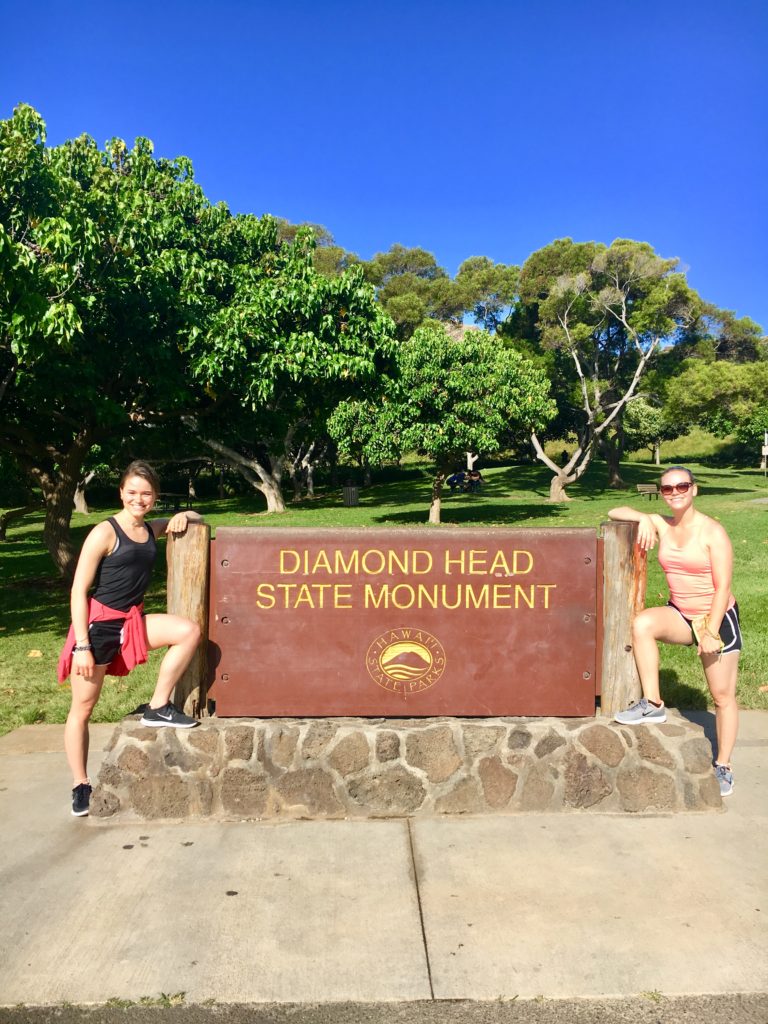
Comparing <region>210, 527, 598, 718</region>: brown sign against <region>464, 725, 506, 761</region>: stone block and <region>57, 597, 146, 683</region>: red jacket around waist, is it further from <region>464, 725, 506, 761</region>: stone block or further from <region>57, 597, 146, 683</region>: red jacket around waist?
<region>57, 597, 146, 683</region>: red jacket around waist

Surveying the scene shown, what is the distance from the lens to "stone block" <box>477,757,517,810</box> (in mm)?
4465

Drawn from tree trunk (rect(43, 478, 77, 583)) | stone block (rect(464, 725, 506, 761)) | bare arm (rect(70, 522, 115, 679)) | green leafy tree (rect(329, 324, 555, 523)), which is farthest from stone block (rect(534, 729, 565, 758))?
green leafy tree (rect(329, 324, 555, 523))

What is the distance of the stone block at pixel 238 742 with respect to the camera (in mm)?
4426

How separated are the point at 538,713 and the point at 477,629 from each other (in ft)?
2.01

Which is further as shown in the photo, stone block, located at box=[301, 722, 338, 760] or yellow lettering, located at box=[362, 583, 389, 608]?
yellow lettering, located at box=[362, 583, 389, 608]

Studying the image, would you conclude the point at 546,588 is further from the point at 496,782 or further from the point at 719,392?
the point at 719,392

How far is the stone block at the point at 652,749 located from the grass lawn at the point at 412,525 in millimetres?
1694

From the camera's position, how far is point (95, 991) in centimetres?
288

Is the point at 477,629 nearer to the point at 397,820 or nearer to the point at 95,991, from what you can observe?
the point at 397,820

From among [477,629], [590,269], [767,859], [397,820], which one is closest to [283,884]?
[397,820]

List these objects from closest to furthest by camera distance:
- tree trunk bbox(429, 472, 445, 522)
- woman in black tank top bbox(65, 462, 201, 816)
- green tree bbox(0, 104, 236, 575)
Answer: woman in black tank top bbox(65, 462, 201, 816), green tree bbox(0, 104, 236, 575), tree trunk bbox(429, 472, 445, 522)

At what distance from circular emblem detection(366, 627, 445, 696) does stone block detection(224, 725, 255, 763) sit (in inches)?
31.0

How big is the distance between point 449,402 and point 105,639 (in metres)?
20.7

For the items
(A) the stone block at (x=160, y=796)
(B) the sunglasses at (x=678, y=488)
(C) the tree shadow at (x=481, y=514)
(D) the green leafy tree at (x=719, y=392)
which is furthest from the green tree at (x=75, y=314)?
(D) the green leafy tree at (x=719, y=392)
